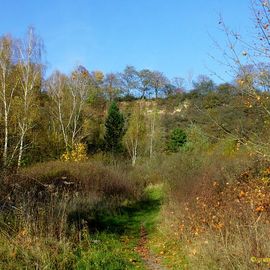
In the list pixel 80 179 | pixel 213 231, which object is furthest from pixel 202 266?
pixel 80 179

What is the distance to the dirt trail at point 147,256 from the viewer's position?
8711mm

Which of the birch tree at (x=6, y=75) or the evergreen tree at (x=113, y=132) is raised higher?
the birch tree at (x=6, y=75)

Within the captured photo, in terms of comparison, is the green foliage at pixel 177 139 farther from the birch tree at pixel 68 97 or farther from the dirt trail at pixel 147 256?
the dirt trail at pixel 147 256

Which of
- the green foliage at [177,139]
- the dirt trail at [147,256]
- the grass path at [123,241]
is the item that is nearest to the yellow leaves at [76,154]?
the green foliage at [177,139]

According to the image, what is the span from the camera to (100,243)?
385 inches

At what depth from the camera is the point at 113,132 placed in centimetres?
5356

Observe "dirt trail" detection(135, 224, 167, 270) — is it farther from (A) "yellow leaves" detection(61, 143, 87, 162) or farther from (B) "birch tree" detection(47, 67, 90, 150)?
(B) "birch tree" detection(47, 67, 90, 150)

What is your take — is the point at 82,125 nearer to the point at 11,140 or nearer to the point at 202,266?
the point at 11,140

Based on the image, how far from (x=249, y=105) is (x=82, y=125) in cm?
3837

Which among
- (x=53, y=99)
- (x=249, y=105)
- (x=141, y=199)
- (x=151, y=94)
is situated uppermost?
(x=151, y=94)

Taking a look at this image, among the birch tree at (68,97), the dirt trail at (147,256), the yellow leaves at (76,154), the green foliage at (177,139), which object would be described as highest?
the birch tree at (68,97)

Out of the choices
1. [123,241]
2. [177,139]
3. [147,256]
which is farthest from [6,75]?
[147,256]

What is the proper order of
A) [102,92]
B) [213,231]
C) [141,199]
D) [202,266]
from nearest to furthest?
[202,266], [213,231], [141,199], [102,92]

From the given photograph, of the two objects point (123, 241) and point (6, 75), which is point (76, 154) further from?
point (123, 241)
